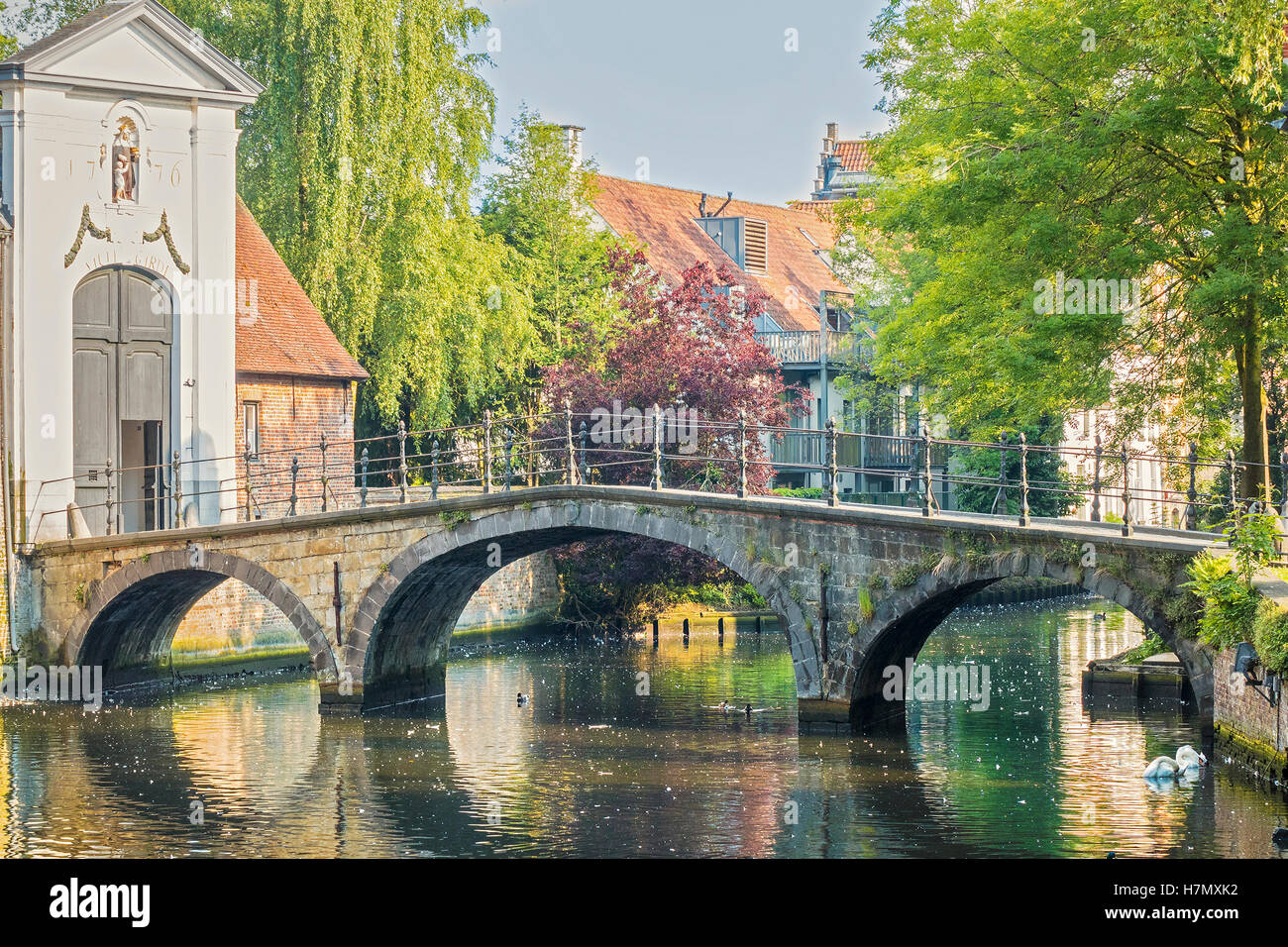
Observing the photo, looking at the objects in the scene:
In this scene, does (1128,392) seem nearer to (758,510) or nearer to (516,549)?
(758,510)

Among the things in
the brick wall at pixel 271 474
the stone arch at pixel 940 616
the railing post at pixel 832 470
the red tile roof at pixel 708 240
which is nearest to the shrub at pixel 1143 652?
the stone arch at pixel 940 616

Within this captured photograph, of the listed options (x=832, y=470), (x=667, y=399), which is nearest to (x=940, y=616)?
(x=832, y=470)

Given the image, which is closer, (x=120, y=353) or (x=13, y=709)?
(x=13, y=709)

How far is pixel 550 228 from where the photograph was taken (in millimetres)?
36031

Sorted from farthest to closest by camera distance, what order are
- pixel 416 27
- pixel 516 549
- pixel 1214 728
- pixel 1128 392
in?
pixel 416 27 → pixel 516 549 → pixel 1128 392 → pixel 1214 728

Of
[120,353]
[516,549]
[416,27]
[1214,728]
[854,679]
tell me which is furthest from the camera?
[416,27]

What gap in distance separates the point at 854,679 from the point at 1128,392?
5.04 metres

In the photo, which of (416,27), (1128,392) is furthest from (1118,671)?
(416,27)

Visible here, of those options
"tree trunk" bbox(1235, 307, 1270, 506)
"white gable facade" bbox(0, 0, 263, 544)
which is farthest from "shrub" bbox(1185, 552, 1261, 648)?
"white gable facade" bbox(0, 0, 263, 544)

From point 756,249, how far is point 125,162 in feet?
80.5

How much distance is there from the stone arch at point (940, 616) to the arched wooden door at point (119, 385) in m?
10.6

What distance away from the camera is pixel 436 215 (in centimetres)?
3042

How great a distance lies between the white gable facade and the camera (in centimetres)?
2316

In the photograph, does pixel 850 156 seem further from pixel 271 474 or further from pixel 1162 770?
pixel 1162 770
